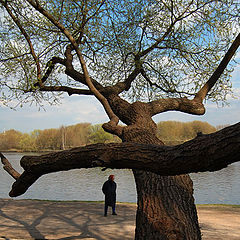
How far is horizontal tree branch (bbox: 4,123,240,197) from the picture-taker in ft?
7.38

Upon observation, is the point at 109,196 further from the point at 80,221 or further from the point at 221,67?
the point at 221,67

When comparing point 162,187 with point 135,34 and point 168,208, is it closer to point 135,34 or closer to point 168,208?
point 168,208

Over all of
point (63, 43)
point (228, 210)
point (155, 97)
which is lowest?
point (228, 210)

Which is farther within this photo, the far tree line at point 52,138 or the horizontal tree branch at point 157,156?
the far tree line at point 52,138

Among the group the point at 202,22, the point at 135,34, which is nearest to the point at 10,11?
the point at 135,34

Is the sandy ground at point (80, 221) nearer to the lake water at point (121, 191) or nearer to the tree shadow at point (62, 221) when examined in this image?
the tree shadow at point (62, 221)

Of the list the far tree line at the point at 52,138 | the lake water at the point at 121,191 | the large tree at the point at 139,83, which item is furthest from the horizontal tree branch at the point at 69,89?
the far tree line at the point at 52,138

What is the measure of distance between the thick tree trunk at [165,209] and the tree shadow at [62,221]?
4.38 metres

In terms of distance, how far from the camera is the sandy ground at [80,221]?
351 inches

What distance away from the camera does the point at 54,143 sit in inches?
2352

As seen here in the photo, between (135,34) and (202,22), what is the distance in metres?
1.52

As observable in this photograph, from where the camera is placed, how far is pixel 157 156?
2.72 meters

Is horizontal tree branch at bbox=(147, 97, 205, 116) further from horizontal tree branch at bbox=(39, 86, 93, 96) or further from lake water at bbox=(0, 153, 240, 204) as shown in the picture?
lake water at bbox=(0, 153, 240, 204)

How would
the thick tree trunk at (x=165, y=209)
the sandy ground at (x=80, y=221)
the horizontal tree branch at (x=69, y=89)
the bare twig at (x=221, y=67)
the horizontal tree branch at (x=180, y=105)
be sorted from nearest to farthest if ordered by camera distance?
1. the thick tree trunk at (x=165, y=209)
2. the bare twig at (x=221, y=67)
3. the horizontal tree branch at (x=180, y=105)
4. the horizontal tree branch at (x=69, y=89)
5. the sandy ground at (x=80, y=221)
